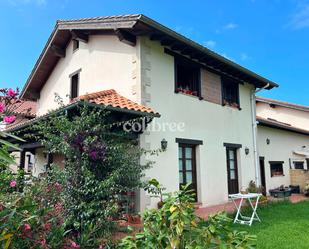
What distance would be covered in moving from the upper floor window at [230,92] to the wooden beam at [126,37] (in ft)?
16.4

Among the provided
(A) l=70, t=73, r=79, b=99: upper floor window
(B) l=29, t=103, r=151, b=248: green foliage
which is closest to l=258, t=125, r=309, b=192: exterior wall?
(A) l=70, t=73, r=79, b=99: upper floor window

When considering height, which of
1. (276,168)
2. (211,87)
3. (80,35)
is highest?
(80,35)

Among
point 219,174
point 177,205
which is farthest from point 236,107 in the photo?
point 177,205

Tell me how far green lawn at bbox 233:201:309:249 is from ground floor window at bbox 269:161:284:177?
4832mm

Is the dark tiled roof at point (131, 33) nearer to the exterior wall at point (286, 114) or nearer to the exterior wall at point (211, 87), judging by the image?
the exterior wall at point (211, 87)

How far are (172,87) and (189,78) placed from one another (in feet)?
5.28

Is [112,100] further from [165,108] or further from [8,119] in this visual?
[8,119]

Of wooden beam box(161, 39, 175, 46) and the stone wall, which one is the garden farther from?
the stone wall

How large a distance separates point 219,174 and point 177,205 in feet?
28.5

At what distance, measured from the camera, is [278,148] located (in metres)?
17.2

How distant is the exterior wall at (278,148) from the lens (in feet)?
52.1

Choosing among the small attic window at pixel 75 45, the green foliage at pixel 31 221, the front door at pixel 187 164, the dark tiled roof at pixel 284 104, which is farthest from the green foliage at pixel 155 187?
the dark tiled roof at pixel 284 104

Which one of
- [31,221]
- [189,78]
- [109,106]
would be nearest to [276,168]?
[189,78]

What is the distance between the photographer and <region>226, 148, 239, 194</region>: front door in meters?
12.5
